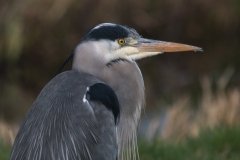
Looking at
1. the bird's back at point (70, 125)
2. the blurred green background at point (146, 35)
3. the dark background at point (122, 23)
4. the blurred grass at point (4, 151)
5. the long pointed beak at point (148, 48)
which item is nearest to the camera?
the bird's back at point (70, 125)

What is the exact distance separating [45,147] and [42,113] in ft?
0.79

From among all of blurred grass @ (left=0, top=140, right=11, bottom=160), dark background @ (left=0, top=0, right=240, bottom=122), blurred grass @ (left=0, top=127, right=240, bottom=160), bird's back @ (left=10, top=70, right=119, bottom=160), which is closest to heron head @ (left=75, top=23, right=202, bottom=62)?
bird's back @ (left=10, top=70, right=119, bottom=160)

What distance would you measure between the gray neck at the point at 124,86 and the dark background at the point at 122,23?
3887 millimetres

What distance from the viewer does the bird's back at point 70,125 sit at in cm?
333

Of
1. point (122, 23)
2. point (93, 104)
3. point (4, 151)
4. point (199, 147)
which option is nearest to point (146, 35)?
point (122, 23)

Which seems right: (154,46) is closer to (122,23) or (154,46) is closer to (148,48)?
(148,48)

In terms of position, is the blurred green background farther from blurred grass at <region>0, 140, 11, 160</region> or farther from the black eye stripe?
the black eye stripe

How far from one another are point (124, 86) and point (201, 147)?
1.41 meters

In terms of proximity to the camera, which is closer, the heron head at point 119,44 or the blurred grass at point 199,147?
the heron head at point 119,44

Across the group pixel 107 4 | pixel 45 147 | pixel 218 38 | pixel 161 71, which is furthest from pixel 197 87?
pixel 45 147

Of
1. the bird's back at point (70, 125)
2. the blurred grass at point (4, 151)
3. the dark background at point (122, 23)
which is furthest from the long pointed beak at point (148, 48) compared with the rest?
the dark background at point (122, 23)

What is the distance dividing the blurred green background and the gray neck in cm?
291

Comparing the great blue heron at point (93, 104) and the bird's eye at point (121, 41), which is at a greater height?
the bird's eye at point (121, 41)

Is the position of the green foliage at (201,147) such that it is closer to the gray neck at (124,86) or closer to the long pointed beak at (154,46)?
the gray neck at (124,86)
